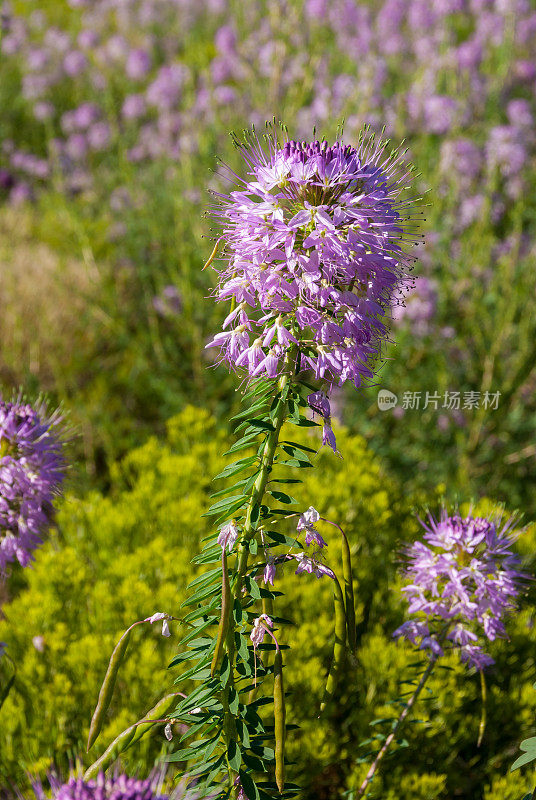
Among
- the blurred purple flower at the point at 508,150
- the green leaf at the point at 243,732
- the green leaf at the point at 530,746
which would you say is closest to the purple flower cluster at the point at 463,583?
the green leaf at the point at 530,746

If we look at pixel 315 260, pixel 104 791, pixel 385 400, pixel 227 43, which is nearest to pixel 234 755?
pixel 104 791

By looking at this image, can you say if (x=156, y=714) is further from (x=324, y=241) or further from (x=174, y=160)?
(x=174, y=160)

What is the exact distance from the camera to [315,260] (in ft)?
4.49

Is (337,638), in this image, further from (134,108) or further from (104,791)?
(134,108)

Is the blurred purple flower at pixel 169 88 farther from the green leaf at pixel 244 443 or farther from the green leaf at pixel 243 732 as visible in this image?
the green leaf at pixel 243 732

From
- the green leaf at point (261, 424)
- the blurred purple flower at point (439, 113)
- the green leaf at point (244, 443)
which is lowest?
the green leaf at point (244, 443)

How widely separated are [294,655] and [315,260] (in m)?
1.69

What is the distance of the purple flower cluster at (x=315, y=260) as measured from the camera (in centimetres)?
138

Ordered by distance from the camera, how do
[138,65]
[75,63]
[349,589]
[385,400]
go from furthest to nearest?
[75,63] < [138,65] < [385,400] < [349,589]

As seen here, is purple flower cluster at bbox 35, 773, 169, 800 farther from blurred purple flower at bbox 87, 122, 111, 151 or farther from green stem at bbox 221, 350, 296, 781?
blurred purple flower at bbox 87, 122, 111, 151

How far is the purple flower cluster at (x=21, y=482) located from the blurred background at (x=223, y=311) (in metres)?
0.67

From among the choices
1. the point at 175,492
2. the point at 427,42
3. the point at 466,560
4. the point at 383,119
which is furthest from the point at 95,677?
the point at 427,42

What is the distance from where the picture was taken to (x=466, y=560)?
1.98 metres

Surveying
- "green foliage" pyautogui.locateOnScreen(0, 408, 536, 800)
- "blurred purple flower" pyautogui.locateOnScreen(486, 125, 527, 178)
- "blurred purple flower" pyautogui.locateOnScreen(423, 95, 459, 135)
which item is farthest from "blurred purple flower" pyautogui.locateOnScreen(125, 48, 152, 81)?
"green foliage" pyautogui.locateOnScreen(0, 408, 536, 800)
